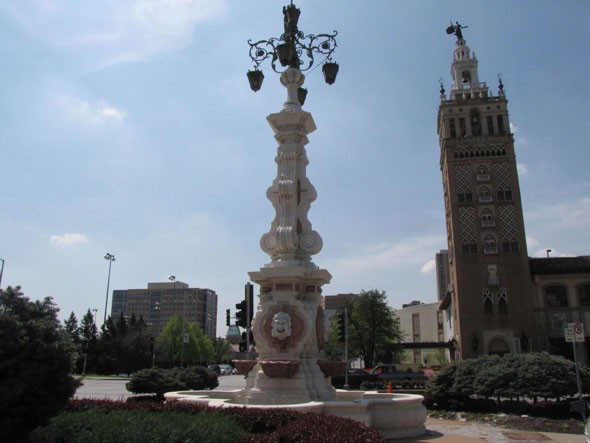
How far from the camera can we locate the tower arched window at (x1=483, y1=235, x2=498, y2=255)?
52156 millimetres

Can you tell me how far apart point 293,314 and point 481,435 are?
566 centimetres

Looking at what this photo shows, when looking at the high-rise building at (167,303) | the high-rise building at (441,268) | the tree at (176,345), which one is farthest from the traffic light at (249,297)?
the high-rise building at (441,268)

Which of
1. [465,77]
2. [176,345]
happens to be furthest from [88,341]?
[465,77]

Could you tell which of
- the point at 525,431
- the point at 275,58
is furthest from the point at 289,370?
the point at 275,58

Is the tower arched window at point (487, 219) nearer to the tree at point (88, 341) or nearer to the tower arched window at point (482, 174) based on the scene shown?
the tower arched window at point (482, 174)

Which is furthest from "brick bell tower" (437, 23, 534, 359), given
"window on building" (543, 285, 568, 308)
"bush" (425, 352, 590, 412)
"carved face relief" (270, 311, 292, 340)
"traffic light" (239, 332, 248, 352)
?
"carved face relief" (270, 311, 292, 340)

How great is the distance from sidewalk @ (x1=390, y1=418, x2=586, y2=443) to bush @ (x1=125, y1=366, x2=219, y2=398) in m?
8.95

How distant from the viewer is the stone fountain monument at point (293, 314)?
11273 millimetres

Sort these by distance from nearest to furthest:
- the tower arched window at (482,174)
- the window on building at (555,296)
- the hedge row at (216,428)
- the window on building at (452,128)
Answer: the hedge row at (216,428) < the window on building at (555,296) < the tower arched window at (482,174) < the window on building at (452,128)

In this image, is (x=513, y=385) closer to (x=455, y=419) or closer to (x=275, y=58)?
(x=455, y=419)

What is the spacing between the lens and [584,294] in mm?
50062

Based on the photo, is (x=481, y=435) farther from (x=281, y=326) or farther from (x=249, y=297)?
(x=249, y=297)

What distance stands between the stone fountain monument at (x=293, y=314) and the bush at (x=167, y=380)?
452 cm

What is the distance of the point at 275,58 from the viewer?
51.4 ft
